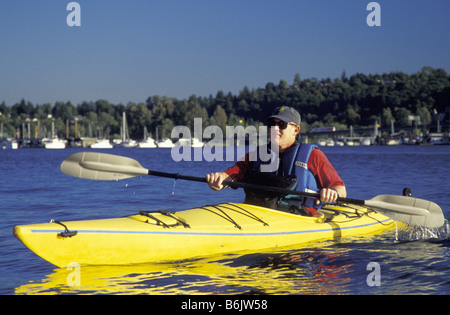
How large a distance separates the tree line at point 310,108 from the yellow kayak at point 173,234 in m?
131

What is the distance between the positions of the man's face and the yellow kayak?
959mm

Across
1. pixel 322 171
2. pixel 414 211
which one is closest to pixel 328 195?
pixel 322 171

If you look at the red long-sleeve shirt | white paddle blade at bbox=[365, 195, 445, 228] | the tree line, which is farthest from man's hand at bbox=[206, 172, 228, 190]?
the tree line

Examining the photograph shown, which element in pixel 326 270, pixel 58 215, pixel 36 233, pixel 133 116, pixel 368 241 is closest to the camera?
pixel 36 233

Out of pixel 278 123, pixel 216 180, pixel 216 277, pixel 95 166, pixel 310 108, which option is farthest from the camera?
pixel 310 108

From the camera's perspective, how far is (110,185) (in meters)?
19.9

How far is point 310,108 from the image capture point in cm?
17925

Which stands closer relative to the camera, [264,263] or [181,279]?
[181,279]

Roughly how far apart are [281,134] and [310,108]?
174 metres

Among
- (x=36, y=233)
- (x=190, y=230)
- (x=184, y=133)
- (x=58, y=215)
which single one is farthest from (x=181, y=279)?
(x=184, y=133)

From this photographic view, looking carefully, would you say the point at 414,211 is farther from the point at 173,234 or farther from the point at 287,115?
the point at 173,234

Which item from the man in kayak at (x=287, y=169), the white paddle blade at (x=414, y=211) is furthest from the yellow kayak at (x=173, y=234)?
the white paddle blade at (x=414, y=211)
